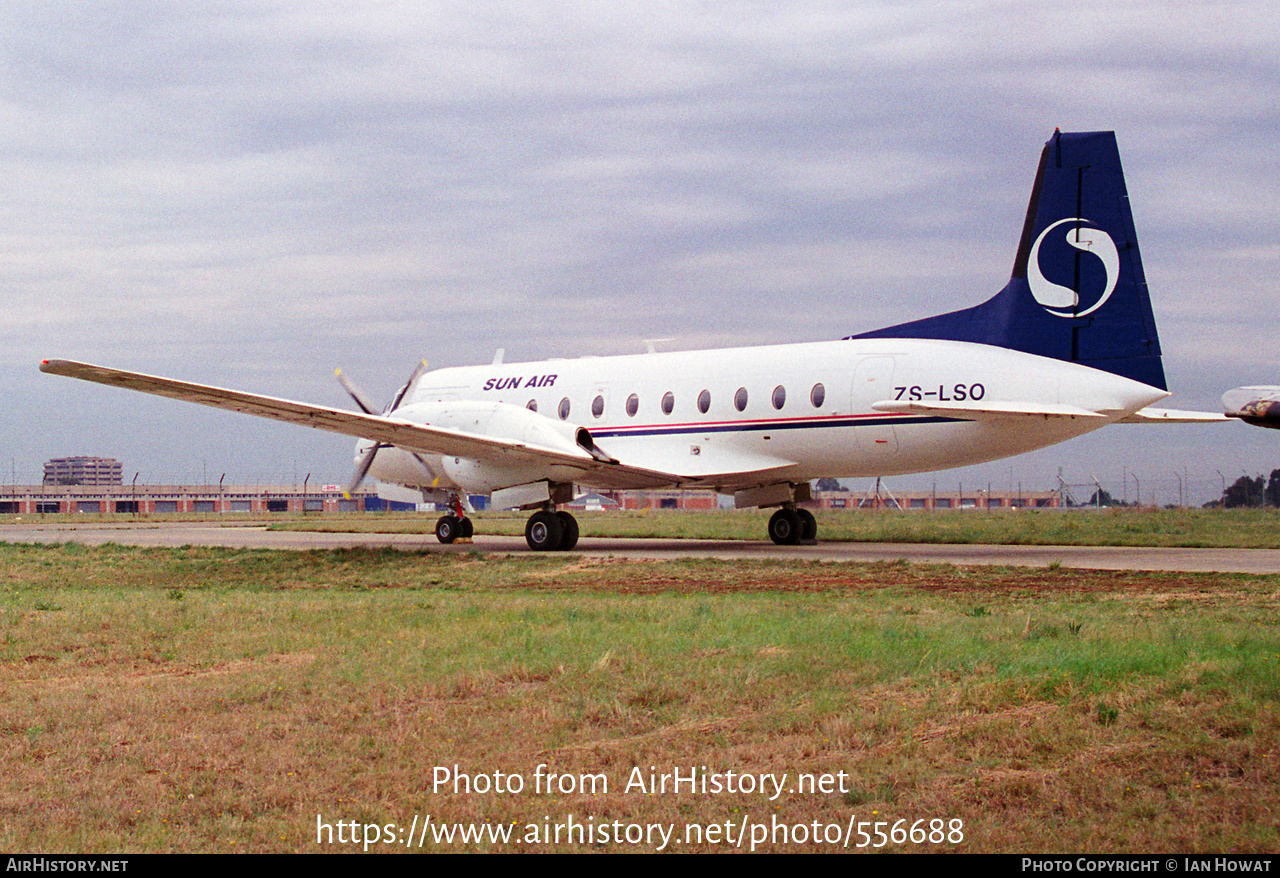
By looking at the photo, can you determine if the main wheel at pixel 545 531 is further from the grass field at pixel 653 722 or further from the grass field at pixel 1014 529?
the grass field at pixel 653 722

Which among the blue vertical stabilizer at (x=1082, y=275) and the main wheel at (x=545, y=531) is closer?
the blue vertical stabilizer at (x=1082, y=275)

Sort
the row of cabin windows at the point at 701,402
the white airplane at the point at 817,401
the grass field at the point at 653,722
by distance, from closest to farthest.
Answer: the grass field at the point at 653,722 < the white airplane at the point at 817,401 < the row of cabin windows at the point at 701,402

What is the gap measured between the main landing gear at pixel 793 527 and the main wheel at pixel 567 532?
4967mm

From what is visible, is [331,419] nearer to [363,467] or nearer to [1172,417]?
[363,467]

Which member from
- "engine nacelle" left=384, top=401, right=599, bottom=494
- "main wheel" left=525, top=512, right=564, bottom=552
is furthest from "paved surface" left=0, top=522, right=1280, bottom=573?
"engine nacelle" left=384, top=401, right=599, bottom=494

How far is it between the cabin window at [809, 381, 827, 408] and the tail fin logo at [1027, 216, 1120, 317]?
463cm

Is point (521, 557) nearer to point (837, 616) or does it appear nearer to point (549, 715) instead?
point (837, 616)

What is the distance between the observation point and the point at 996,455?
22891 millimetres

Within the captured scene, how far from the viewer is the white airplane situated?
70.0 ft

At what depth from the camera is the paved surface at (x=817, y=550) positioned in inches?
807

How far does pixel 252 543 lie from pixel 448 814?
85.4ft

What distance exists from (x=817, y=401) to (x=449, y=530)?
34.5 feet

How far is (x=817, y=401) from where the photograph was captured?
80.1 feet

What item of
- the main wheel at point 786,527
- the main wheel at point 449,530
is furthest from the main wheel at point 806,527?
the main wheel at point 449,530
